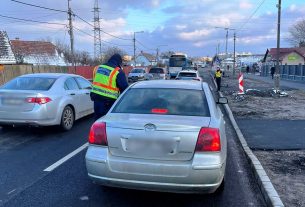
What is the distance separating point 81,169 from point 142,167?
7.46 ft

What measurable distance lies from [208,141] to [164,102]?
39.5 inches

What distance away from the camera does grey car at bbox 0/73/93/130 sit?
331 inches

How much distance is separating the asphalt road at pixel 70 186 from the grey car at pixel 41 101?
850mm

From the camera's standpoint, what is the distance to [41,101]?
847 cm

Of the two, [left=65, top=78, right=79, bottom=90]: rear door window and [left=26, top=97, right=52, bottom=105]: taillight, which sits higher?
[left=65, top=78, right=79, bottom=90]: rear door window

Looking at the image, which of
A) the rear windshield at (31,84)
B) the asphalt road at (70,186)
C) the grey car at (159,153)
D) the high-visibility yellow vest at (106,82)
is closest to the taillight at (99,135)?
the grey car at (159,153)

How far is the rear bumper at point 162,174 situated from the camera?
4.06 meters

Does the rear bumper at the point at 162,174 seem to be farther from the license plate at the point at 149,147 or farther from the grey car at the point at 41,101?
the grey car at the point at 41,101

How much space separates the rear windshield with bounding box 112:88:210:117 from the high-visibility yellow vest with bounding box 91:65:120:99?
5.14ft

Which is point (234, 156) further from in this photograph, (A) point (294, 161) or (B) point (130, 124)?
(B) point (130, 124)

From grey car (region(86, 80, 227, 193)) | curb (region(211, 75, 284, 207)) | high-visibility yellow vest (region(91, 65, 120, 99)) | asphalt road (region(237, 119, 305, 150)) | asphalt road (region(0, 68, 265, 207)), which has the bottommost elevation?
asphalt road (region(237, 119, 305, 150))

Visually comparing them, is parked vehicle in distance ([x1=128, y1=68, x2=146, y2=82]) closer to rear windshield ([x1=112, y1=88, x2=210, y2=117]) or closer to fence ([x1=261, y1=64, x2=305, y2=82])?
fence ([x1=261, y1=64, x2=305, y2=82])

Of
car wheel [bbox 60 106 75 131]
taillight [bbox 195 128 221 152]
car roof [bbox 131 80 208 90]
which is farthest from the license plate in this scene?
car wheel [bbox 60 106 75 131]

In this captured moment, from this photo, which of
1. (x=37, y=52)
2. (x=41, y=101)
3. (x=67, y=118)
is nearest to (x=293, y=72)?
(x=37, y=52)
